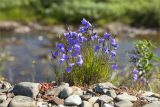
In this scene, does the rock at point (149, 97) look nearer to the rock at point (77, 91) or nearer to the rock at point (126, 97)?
the rock at point (126, 97)

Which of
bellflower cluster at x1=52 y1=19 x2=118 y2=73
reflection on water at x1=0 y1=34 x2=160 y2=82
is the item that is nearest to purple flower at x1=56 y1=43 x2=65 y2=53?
bellflower cluster at x1=52 y1=19 x2=118 y2=73

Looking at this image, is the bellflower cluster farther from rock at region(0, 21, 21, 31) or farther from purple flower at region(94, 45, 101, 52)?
rock at region(0, 21, 21, 31)

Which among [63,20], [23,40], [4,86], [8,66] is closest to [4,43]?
[23,40]

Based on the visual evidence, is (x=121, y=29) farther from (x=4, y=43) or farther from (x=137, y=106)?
(x=137, y=106)

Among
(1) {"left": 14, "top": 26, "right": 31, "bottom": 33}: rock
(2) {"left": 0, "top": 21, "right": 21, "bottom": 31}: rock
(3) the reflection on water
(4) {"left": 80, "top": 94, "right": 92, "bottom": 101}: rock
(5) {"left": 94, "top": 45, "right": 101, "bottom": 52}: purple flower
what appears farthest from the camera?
(2) {"left": 0, "top": 21, "right": 21, "bottom": 31}: rock

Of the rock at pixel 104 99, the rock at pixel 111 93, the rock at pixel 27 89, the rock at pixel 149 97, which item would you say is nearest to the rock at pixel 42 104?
the rock at pixel 27 89

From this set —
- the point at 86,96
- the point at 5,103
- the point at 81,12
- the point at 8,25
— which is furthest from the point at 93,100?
the point at 81,12
